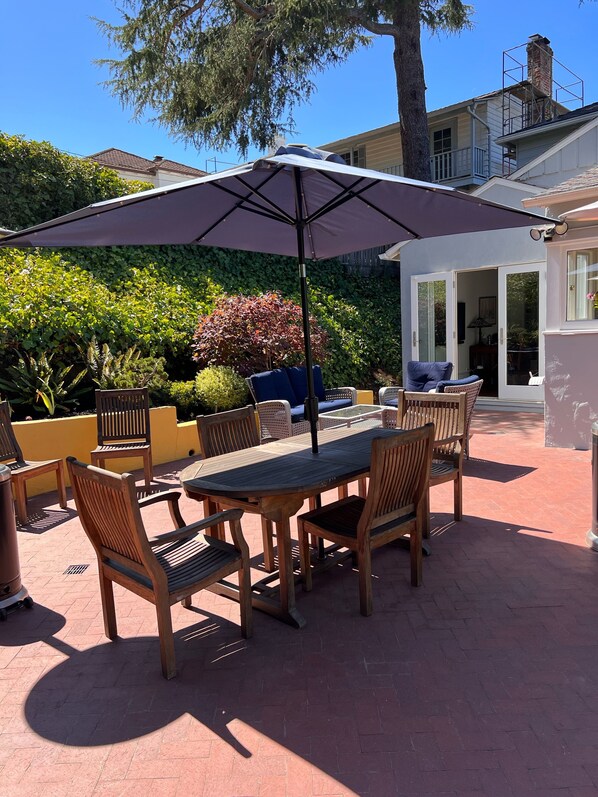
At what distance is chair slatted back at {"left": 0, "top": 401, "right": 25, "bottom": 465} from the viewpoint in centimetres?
505

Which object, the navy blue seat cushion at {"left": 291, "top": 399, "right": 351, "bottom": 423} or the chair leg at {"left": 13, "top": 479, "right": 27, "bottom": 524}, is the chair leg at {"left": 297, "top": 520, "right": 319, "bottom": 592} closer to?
the chair leg at {"left": 13, "top": 479, "right": 27, "bottom": 524}

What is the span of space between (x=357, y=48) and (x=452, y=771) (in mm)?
14706

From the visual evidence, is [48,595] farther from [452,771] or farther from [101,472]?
[452,771]

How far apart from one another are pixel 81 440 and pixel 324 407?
10.3 feet

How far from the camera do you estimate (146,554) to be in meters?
2.56

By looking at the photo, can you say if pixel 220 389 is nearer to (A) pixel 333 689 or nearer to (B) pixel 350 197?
(B) pixel 350 197

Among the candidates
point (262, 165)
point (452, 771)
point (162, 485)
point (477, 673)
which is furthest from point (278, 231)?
Answer: point (452, 771)

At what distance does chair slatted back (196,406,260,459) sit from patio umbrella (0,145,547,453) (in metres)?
0.66

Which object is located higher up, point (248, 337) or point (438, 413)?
point (248, 337)

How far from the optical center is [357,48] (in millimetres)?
13312

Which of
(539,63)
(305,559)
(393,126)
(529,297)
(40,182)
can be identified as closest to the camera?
(305,559)

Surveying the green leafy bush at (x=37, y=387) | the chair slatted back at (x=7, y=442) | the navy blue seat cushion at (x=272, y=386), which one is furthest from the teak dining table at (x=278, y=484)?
the green leafy bush at (x=37, y=387)

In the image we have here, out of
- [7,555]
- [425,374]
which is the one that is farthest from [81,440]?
[425,374]

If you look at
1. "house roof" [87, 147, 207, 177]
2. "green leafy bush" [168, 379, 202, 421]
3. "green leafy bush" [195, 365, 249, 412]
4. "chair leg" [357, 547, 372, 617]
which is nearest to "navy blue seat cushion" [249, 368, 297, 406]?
"green leafy bush" [195, 365, 249, 412]
